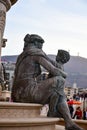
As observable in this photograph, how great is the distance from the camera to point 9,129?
6.67 metres

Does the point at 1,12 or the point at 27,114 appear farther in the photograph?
the point at 1,12

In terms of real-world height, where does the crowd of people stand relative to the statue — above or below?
below

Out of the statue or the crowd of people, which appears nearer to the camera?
the statue

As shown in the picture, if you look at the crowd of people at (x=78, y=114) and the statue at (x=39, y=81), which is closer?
the statue at (x=39, y=81)

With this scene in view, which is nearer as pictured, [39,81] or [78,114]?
[39,81]

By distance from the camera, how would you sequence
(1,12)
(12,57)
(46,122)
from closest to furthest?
(46,122) → (1,12) → (12,57)

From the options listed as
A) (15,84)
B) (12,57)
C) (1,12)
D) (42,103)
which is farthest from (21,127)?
(12,57)

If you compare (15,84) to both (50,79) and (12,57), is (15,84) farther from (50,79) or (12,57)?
(12,57)

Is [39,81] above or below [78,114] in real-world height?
above

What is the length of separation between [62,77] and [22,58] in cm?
103

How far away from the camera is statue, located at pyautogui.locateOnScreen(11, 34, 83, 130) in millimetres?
7992

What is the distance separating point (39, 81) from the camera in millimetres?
8273

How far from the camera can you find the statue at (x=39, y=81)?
7.99 meters

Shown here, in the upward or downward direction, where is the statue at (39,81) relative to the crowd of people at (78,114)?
upward
